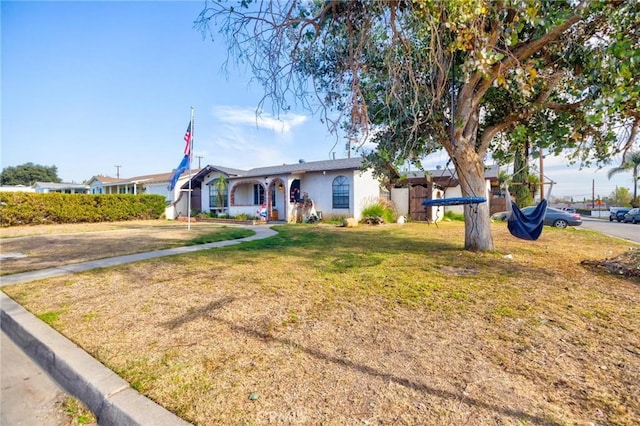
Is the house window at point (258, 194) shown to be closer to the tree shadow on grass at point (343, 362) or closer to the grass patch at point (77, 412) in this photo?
the tree shadow on grass at point (343, 362)

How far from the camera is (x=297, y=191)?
19938 mm

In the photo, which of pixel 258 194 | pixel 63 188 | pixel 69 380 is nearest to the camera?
pixel 69 380

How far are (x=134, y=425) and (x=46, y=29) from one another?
36.6ft

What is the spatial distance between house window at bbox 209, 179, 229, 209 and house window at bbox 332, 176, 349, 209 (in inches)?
345

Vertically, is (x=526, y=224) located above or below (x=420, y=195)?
below

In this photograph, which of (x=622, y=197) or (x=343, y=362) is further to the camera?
(x=622, y=197)

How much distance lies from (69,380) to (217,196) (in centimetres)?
2111

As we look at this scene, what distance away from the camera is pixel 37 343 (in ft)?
10.6

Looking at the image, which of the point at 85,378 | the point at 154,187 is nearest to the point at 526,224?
the point at 85,378

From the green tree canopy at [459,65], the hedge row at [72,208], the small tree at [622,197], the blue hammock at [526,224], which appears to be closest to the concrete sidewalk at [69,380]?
the green tree canopy at [459,65]

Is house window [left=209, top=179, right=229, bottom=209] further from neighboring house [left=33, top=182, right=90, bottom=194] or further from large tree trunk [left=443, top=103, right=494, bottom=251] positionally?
neighboring house [left=33, top=182, right=90, bottom=194]

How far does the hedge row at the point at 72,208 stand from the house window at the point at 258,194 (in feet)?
23.5

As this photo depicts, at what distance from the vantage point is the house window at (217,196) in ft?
74.0

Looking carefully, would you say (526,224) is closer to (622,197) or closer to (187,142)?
(187,142)
